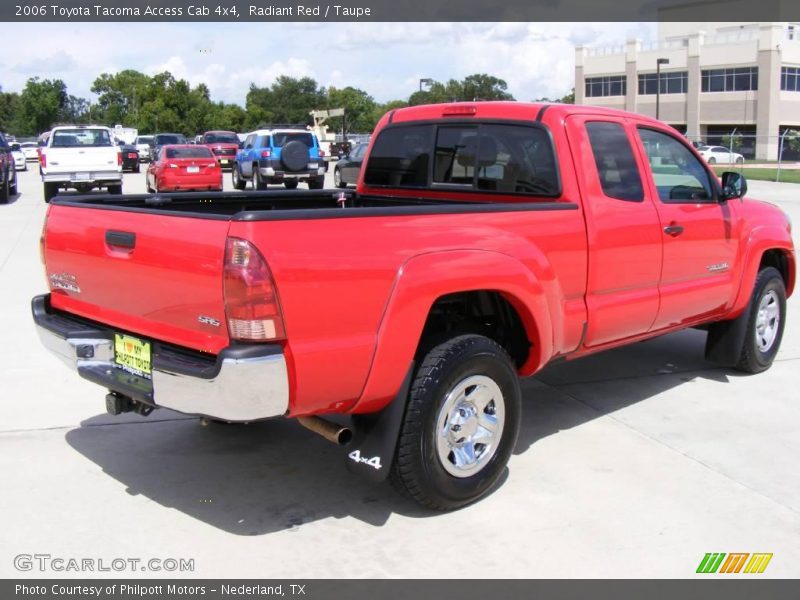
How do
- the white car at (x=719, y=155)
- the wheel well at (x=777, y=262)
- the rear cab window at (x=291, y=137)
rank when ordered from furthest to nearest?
1. the white car at (x=719, y=155)
2. the rear cab window at (x=291, y=137)
3. the wheel well at (x=777, y=262)

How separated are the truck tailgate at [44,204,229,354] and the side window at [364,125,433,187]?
2311 millimetres

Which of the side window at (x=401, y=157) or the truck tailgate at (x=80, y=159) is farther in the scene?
the truck tailgate at (x=80, y=159)

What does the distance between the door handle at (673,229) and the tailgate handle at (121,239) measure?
3281 mm

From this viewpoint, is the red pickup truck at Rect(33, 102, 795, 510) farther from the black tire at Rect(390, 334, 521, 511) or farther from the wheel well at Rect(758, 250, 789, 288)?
the wheel well at Rect(758, 250, 789, 288)

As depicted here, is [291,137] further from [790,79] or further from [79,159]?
[790,79]

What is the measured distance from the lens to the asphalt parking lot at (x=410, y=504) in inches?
151

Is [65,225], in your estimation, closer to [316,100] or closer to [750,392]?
[750,392]

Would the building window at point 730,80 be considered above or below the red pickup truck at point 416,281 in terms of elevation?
above

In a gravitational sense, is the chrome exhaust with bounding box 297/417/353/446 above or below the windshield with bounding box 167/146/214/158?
below

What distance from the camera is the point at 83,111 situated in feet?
373

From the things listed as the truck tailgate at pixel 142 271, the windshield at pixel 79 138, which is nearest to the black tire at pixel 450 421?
the truck tailgate at pixel 142 271

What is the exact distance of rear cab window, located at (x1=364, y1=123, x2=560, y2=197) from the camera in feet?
16.6

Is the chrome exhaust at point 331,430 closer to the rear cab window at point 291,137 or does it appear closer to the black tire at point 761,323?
the black tire at point 761,323
